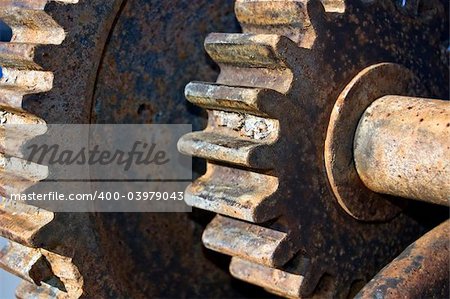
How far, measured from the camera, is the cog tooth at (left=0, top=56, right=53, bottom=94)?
131 cm

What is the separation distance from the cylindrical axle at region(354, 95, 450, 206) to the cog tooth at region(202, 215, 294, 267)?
0.16m

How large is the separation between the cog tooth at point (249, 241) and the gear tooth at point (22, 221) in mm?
254

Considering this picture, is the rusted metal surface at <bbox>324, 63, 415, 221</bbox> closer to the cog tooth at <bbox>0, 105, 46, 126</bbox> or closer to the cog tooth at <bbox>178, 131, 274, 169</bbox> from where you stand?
the cog tooth at <bbox>178, 131, 274, 169</bbox>

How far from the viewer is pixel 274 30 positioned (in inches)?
51.8

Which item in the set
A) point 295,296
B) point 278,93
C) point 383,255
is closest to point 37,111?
point 278,93

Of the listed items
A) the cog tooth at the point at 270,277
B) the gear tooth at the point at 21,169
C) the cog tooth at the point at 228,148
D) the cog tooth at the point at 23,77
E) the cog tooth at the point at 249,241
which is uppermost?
the cog tooth at the point at 23,77

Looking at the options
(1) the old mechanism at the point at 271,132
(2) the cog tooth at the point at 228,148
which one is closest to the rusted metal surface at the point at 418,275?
(1) the old mechanism at the point at 271,132

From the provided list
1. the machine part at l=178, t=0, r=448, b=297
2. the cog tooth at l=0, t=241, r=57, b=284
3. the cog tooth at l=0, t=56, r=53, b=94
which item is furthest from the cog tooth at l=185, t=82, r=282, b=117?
the cog tooth at l=0, t=241, r=57, b=284

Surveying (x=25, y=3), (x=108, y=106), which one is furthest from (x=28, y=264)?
(x=25, y=3)

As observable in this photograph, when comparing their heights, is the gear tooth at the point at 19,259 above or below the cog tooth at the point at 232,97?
below

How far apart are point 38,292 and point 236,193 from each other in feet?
1.27

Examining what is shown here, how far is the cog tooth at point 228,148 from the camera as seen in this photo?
1221 mm

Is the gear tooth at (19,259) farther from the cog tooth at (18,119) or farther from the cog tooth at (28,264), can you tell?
the cog tooth at (18,119)

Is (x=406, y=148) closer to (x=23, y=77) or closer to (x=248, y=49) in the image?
(x=248, y=49)
